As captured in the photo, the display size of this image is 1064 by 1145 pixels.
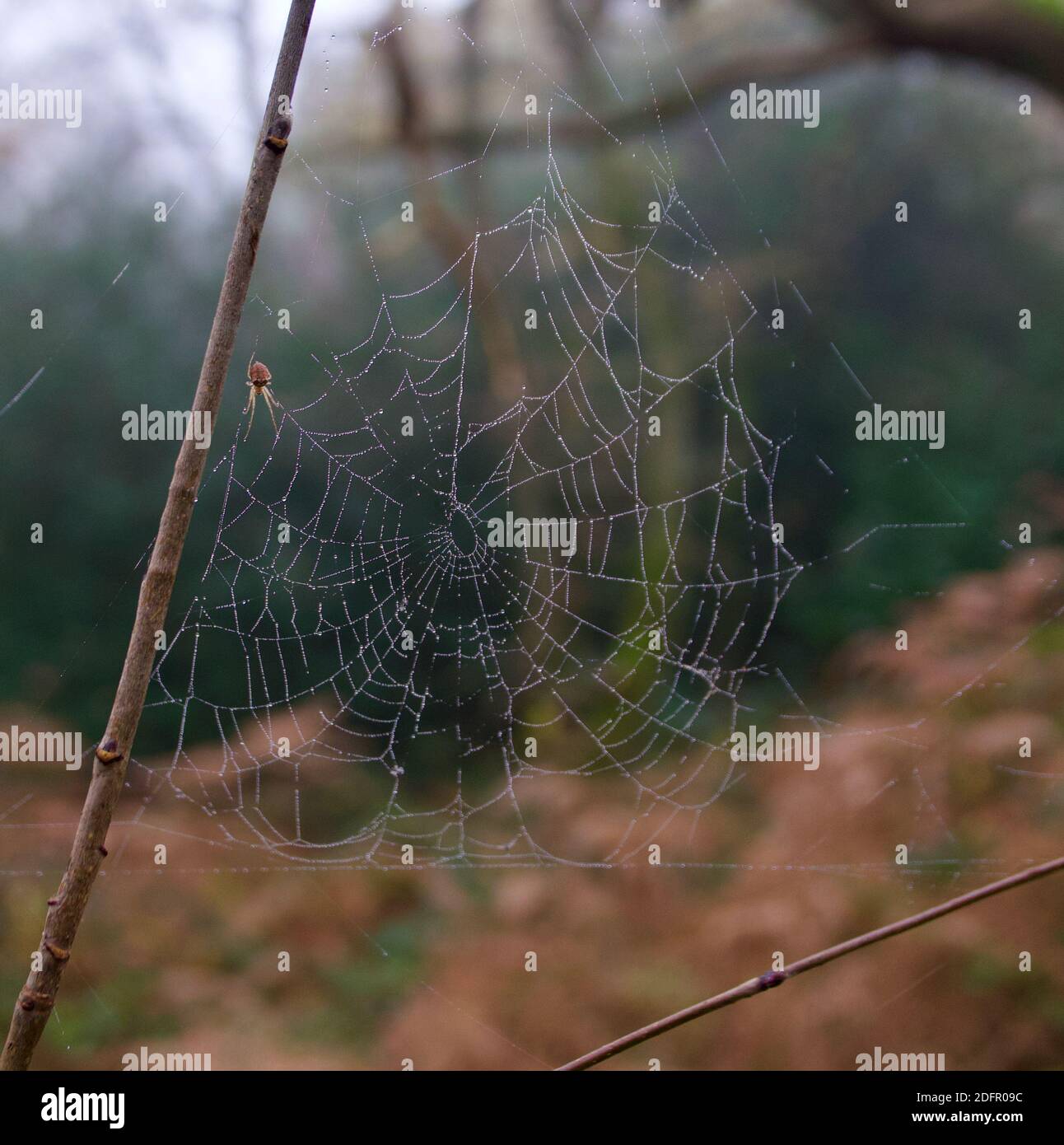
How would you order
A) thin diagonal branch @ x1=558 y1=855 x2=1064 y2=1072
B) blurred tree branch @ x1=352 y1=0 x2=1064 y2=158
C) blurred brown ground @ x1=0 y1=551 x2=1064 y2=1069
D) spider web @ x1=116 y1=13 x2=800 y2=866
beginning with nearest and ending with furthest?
thin diagonal branch @ x1=558 y1=855 x2=1064 y2=1072
blurred brown ground @ x1=0 y1=551 x2=1064 y2=1069
spider web @ x1=116 y1=13 x2=800 y2=866
blurred tree branch @ x1=352 y1=0 x2=1064 y2=158

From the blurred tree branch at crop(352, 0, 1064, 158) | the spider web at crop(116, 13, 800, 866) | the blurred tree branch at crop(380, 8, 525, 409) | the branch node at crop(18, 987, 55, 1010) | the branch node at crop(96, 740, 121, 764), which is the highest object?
the blurred tree branch at crop(352, 0, 1064, 158)

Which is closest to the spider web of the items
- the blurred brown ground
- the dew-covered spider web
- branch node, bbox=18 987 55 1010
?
the dew-covered spider web

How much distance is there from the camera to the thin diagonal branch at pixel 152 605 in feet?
1.74

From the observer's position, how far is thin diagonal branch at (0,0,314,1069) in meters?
0.53

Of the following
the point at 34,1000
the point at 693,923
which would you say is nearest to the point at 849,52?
the point at 693,923

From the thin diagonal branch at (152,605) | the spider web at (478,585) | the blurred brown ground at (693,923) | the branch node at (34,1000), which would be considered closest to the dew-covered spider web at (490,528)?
the spider web at (478,585)

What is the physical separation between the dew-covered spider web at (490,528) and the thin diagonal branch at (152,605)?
43.5 inches

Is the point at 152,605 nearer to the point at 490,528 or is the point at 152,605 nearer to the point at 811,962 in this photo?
the point at 811,962

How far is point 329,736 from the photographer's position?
88.8 inches

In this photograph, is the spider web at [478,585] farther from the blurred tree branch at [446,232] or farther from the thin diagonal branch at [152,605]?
the thin diagonal branch at [152,605]

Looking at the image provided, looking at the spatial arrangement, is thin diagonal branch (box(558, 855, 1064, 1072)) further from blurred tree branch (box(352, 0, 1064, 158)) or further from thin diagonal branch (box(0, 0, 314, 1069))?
blurred tree branch (box(352, 0, 1064, 158))

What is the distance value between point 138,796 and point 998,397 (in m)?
2.54

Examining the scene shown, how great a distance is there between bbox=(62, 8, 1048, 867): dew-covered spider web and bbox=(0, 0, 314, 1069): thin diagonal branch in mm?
1106

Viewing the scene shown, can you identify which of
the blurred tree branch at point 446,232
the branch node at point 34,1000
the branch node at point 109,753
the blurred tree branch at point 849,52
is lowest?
the branch node at point 34,1000
